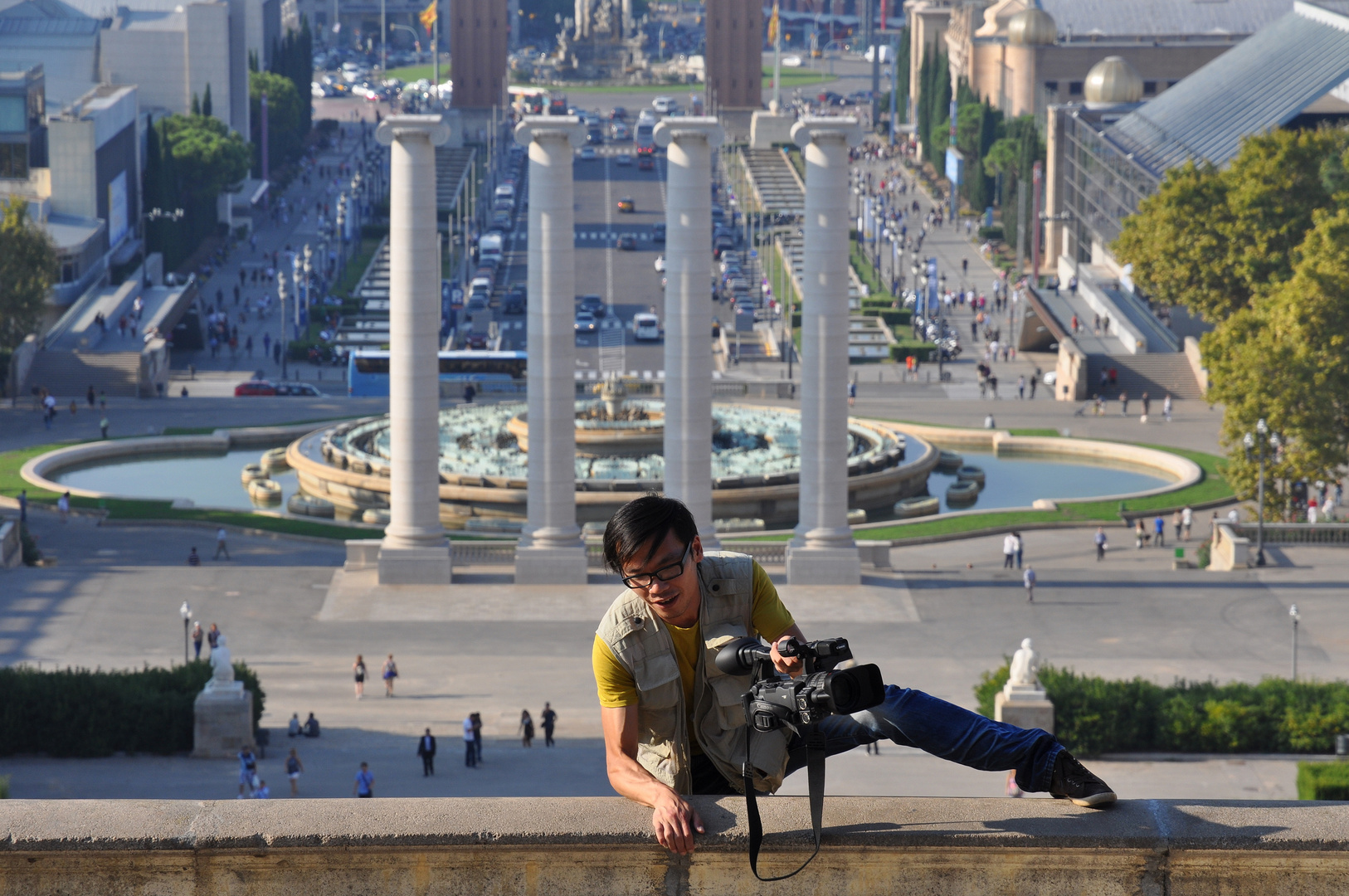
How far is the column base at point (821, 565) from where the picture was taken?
57.2 meters

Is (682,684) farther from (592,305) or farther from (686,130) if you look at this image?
(592,305)

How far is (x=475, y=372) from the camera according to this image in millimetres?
101688

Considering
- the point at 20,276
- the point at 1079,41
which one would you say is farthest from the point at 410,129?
the point at 1079,41

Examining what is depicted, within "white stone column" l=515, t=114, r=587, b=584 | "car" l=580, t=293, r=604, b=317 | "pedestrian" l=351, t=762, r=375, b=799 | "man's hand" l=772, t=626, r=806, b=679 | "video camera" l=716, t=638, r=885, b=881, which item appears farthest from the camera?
"car" l=580, t=293, r=604, b=317

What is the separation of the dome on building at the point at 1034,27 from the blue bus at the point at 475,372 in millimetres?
70334

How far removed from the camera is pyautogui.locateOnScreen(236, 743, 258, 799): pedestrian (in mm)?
40969

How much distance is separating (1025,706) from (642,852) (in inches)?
1391

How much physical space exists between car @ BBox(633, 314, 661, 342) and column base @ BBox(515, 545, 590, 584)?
69.0m

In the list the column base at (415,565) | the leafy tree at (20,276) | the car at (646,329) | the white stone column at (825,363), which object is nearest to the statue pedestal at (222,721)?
the column base at (415,565)

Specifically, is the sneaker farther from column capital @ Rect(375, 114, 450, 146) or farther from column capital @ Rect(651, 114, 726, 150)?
column capital @ Rect(375, 114, 450, 146)

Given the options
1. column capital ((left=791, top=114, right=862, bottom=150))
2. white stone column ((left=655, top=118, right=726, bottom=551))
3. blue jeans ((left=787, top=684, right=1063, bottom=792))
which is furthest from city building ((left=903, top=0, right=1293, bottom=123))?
blue jeans ((left=787, top=684, right=1063, bottom=792))

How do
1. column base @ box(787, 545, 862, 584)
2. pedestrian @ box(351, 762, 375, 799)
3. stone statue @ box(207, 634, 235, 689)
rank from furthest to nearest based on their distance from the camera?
column base @ box(787, 545, 862, 584), stone statue @ box(207, 634, 235, 689), pedestrian @ box(351, 762, 375, 799)

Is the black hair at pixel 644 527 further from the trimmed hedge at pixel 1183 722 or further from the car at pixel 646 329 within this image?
the car at pixel 646 329

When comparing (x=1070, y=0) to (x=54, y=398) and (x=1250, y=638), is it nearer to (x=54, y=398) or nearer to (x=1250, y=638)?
(x=54, y=398)
